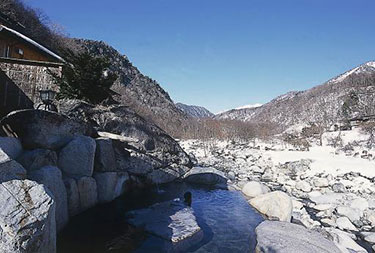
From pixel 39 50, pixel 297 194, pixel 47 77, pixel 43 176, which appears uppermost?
pixel 39 50

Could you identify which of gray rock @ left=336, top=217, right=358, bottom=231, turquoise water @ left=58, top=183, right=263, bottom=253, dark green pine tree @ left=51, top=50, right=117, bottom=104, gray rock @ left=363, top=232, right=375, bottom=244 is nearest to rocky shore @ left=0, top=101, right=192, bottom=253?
turquoise water @ left=58, top=183, right=263, bottom=253

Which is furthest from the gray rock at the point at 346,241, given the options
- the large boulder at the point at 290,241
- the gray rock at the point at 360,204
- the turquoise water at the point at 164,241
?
the gray rock at the point at 360,204

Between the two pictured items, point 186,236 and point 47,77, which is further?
point 47,77

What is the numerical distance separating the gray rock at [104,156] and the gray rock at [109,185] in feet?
0.77

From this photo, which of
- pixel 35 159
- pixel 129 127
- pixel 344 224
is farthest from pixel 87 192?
pixel 344 224

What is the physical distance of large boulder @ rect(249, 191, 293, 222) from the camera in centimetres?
838

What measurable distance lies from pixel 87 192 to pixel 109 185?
123cm

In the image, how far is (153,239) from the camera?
5.93 m

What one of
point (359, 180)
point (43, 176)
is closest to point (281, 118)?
point (359, 180)

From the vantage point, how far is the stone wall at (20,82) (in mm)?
9328

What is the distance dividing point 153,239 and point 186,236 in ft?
2.69

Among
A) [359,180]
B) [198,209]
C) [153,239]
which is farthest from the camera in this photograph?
[359,180]

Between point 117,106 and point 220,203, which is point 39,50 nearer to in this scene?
point 117,106

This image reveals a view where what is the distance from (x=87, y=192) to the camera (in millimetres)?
7023
